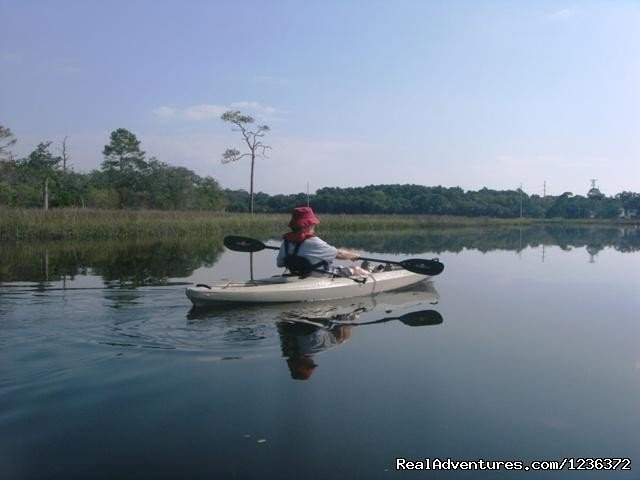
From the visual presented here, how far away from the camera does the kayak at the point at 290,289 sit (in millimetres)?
6859

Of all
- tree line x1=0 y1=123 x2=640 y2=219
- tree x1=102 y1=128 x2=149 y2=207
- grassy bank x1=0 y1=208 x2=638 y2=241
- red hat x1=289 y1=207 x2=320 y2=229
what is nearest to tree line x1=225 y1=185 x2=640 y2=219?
tree line x1=0 y1=123 x2=640 y2=219

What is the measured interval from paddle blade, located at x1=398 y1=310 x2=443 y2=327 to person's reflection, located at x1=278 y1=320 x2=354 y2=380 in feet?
2.82

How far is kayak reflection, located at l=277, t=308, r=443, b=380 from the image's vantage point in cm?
Answer: 482

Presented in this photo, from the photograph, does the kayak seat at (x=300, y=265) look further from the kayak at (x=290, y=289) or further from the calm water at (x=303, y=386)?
the calm water at (x=303, y=386)

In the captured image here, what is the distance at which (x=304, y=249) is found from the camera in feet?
24.7

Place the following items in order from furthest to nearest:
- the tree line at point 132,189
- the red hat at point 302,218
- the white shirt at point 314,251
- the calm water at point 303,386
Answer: the tree line at point 132,189
the white shirt at point 314,251
the red hat at point 302,218
the calm water at point 303,386

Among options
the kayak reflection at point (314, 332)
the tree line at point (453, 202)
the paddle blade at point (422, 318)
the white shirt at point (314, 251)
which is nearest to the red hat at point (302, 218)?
the white shirt at point (314, 251)

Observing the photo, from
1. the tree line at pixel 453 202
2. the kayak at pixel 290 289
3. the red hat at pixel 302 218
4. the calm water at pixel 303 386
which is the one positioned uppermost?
the tree line at pixel 453 202

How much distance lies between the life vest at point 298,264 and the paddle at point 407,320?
1094mm

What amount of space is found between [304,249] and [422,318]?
71.1 inches

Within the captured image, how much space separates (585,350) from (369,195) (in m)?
66.0

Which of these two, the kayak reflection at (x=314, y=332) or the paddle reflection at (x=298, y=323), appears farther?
the paddle reflection at (x=298, y=323)

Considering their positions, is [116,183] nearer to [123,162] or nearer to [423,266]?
[123,162]

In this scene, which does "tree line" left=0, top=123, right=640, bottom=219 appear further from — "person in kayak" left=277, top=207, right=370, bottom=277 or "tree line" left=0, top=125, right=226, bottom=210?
"person in kayak" left=277, top=207, right=370, bottom=277
